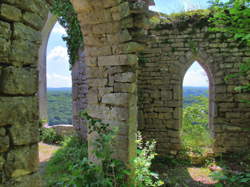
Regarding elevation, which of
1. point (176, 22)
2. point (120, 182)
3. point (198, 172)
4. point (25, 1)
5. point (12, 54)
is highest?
point (176, 22)

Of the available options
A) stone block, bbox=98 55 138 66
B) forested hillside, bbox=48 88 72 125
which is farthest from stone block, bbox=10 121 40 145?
forested hillside, bbox=48 88 72 125

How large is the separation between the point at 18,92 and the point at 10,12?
0.64 m

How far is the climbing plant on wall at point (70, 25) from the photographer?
6539mm

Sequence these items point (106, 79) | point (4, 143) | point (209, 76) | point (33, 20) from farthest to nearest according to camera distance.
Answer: point (209, 76) → point (106, 79) → point (33, 20) → point (4, 143)

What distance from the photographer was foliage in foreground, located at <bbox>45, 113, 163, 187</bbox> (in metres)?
2.92

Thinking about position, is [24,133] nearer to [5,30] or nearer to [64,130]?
[5,30]

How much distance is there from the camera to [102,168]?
10.9ft

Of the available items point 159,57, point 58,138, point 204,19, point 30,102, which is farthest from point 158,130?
point 30,102

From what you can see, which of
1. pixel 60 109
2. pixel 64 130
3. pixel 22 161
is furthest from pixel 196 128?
pixel 60 109

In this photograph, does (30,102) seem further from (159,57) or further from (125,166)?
(159,57)

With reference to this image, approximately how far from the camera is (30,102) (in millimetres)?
1891

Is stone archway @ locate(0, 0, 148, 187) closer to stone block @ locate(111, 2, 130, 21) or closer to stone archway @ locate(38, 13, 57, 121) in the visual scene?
stone block @ locate(111, 2, 130, 21)

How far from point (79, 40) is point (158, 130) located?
3.61m

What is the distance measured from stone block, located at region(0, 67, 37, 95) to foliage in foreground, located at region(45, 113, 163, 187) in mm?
1322
